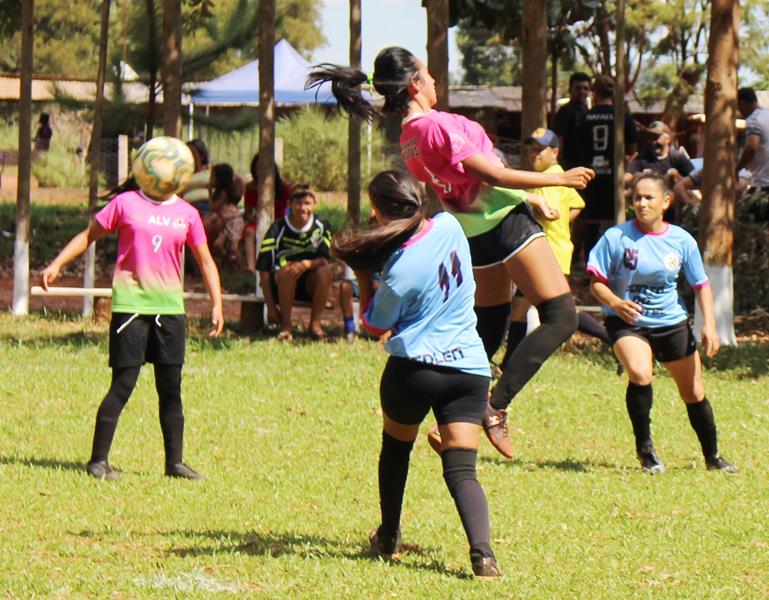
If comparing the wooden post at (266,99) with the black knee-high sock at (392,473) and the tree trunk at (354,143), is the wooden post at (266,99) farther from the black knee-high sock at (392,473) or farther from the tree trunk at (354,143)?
the black knee-high sock at (392,473)

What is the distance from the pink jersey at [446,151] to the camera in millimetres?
7047

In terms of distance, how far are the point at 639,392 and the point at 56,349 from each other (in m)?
6.17

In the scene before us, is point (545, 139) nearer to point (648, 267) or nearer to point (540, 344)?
point (648, 267)

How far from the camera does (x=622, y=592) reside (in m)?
6.04

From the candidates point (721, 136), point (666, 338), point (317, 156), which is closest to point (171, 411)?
point (666, 338)

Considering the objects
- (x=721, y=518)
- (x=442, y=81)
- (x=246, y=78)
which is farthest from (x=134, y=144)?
(x=721, y=518)

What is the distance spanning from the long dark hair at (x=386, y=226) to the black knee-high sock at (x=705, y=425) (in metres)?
3.42

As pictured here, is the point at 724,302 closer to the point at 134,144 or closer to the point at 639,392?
→ the point at 639,392

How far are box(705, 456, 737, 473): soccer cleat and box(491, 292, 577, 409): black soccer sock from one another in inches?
74.6

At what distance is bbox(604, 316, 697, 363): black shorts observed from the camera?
8773 millimetres

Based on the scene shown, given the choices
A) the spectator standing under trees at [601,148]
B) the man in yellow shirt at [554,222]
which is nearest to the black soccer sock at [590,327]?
the man in yellow shirt at [554,222]

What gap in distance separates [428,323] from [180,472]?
9.66 feet

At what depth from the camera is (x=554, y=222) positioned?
11070 mm

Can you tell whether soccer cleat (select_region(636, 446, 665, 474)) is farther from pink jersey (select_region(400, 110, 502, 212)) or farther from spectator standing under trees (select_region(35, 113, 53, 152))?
spectator standing under trees (select_region(35, 113, 53, 152))
